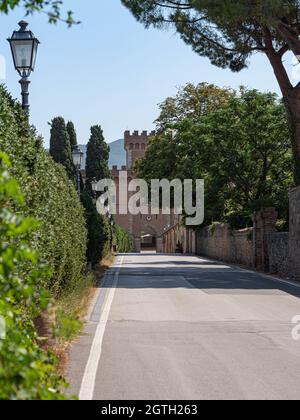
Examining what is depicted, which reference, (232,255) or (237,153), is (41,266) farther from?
(232,255)

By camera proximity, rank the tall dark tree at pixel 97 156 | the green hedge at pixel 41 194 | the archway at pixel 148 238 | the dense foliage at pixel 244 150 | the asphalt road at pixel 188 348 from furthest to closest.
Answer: the archway at pixel 148 238, the tall dark tree at pixel 97 156, the dense foliage at pixel 244 150, the green hedge at pixel 41 194, the asphalt road at pixel 188 348

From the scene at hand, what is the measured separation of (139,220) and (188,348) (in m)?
84.2

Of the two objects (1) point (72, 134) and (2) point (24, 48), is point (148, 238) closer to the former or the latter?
(1) point (72, 134)

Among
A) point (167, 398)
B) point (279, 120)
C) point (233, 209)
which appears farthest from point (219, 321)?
point (233, 209)

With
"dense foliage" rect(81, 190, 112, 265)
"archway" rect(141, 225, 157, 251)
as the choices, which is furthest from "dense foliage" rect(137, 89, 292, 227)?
"archway" rect(141, 225, 157, 251)

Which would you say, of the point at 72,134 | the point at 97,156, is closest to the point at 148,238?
the point at 97,156

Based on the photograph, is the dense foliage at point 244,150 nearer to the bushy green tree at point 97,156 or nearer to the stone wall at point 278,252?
the stone wall at point 278,252

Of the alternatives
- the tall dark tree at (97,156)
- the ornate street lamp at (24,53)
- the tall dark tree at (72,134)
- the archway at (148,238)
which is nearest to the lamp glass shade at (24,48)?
the ornate street lamp at (24,53)

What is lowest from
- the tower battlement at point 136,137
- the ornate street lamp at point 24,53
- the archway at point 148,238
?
the archway at point 148,238

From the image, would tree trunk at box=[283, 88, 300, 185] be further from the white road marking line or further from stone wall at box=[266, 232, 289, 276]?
the white road marking line

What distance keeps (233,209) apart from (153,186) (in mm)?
6305

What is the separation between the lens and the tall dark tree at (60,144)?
4378 centimetres

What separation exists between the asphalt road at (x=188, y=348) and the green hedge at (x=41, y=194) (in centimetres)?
125

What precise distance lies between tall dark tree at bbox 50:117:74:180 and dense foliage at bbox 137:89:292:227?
8.89 meters
